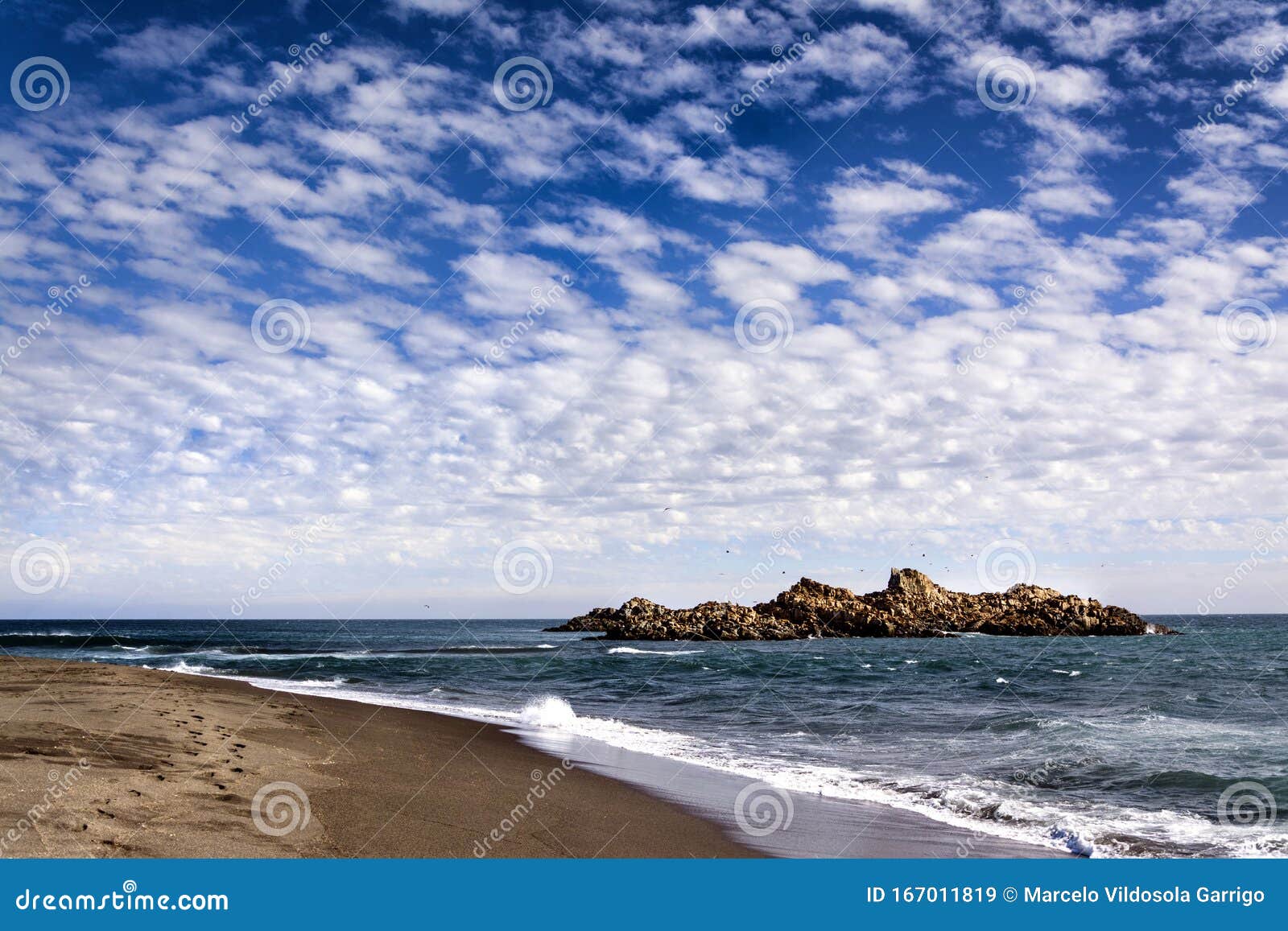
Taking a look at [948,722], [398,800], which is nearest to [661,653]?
[948,722]

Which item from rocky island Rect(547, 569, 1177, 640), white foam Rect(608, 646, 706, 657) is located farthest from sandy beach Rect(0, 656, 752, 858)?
rocky island Rect(547, 569, 1177, 640)

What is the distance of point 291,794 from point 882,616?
8338 cm

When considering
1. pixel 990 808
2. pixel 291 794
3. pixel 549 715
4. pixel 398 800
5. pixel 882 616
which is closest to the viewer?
pixel 291 794

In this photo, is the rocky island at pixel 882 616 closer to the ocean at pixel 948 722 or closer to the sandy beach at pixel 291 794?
the ocean at pixel 948 722

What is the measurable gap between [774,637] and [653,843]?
77.1m

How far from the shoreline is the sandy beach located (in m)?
0.03

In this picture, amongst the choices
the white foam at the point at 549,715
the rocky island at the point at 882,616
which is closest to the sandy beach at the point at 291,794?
the white foam at the point at 549,715

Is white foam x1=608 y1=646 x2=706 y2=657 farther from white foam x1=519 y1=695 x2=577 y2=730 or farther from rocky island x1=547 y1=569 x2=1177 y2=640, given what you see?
white foam x1=519 y1=695 x2=577 y2=730

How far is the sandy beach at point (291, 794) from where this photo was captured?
7.38 m

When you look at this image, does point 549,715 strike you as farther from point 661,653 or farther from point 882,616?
point 882,616

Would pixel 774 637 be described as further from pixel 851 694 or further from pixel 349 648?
pixel 851 694

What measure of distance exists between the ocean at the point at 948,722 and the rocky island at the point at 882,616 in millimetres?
33591

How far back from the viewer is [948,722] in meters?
20.9

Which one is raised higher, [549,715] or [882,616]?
[882,616]
